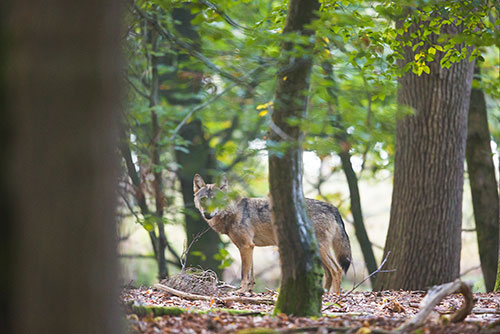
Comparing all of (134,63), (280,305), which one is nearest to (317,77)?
(280,305)

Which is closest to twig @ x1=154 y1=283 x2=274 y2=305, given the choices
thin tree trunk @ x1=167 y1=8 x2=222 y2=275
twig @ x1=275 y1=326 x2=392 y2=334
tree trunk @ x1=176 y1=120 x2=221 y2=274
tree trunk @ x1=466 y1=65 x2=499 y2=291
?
twig @ x1=275 y1=326 x2=392 y2=334

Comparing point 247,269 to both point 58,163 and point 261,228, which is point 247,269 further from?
point 58,163

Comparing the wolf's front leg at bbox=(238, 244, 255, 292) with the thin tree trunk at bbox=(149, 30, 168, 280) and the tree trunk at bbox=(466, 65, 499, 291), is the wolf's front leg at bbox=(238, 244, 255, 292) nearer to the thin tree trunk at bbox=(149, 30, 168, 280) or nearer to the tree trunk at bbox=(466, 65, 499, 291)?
the thin tree trunk at bbox=(149, 30, 168, 280)

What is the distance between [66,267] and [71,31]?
3.93ft

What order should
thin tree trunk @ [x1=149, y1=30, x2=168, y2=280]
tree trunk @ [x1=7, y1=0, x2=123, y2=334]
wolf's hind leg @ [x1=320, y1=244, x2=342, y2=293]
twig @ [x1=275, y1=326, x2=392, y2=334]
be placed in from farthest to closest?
wolf's hind leg @ [x1=320, y1=244, x2=342, y2=293] < thin tree trunk @ [x1=149, y1=30, x2=168, y2=280] < twig @ [x1=275, y1=326, x2=392, y2=334] < tree trunk @ [x1=7, y1=0, x2=123, y2=334]

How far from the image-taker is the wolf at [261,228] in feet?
30.6

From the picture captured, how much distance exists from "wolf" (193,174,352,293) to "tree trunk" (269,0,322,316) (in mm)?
4108

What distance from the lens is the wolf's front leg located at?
882 cm

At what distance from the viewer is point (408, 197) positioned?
9188 mm

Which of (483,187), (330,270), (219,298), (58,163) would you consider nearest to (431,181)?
(330,270)

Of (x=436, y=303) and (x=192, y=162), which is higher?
(x=192, y=162)

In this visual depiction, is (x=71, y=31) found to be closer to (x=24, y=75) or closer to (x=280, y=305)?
(x=24, y=75)

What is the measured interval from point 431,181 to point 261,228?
291cm

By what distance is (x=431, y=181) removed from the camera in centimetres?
908
